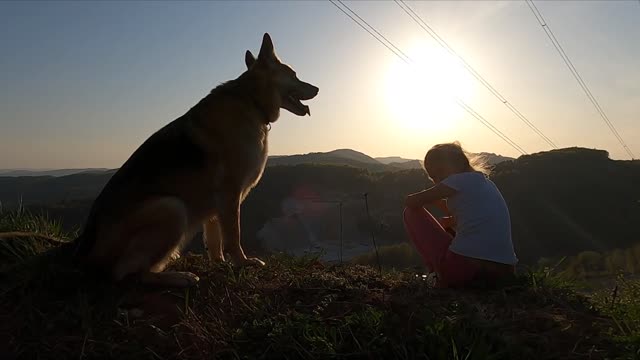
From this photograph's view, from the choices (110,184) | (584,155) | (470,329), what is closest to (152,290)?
(110,184)

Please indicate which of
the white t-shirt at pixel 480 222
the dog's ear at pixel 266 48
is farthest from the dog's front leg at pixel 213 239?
the white t-shirt at pixel 480 222

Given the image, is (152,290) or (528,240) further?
(528,240)

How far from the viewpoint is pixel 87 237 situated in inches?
128

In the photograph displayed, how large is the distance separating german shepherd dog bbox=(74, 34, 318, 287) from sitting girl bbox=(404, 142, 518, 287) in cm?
144

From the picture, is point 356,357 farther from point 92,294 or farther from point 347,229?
point 347,229

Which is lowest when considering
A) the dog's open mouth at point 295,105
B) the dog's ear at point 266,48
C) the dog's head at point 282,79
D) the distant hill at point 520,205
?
the distant hill at point 520,205

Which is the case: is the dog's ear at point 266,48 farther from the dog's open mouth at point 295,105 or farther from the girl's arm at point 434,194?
the girl's arm at point 434,194

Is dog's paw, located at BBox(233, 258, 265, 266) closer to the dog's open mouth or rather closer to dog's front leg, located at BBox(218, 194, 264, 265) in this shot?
dog's front leg, located at BBox(218, 194, 264, 265)

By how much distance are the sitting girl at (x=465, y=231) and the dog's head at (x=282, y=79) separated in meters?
1.85

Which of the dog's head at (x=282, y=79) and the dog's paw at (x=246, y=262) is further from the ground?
the dog's head at (x=282, y=79)

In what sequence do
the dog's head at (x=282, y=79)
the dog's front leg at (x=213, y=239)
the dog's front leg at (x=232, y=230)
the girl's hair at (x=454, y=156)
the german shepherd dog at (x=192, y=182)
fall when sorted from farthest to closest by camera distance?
the dog's head at (x=282, y=79)
the dog's front leg at (x=213, y=239)
the dog's front leg at (x=232, y=230)
the girl's hair at (x=454, y=156)
the german shepherd dog at (x=192, y=182)

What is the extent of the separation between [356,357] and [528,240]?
24674 millimetres

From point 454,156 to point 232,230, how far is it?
1.97 m

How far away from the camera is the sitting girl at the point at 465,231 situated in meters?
3.47
